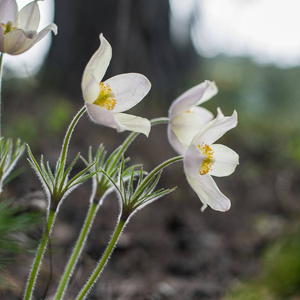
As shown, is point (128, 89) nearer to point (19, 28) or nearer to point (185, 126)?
point (185, 126)

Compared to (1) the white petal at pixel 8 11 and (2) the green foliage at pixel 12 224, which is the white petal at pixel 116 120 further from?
(2) the green foliage at pixel 12 224

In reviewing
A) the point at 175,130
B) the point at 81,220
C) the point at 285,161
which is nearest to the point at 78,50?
the point at 81,220

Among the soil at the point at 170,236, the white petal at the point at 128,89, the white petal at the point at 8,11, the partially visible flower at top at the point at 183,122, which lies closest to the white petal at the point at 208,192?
the partially visible flower at top at the point at 183,122

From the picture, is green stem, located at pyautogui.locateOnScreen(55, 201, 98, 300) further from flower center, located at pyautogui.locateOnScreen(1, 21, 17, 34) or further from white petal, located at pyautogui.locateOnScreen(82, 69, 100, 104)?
flower center, located at pyautogui.locateOnScreen(1, 21, 17, 34)

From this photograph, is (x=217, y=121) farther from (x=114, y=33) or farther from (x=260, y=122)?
(x=260, y=122)

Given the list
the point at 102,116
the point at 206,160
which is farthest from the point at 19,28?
the point at 206,160

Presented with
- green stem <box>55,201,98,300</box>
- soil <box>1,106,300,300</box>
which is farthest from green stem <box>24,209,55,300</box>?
soil <box>1,106,300,300</box>
